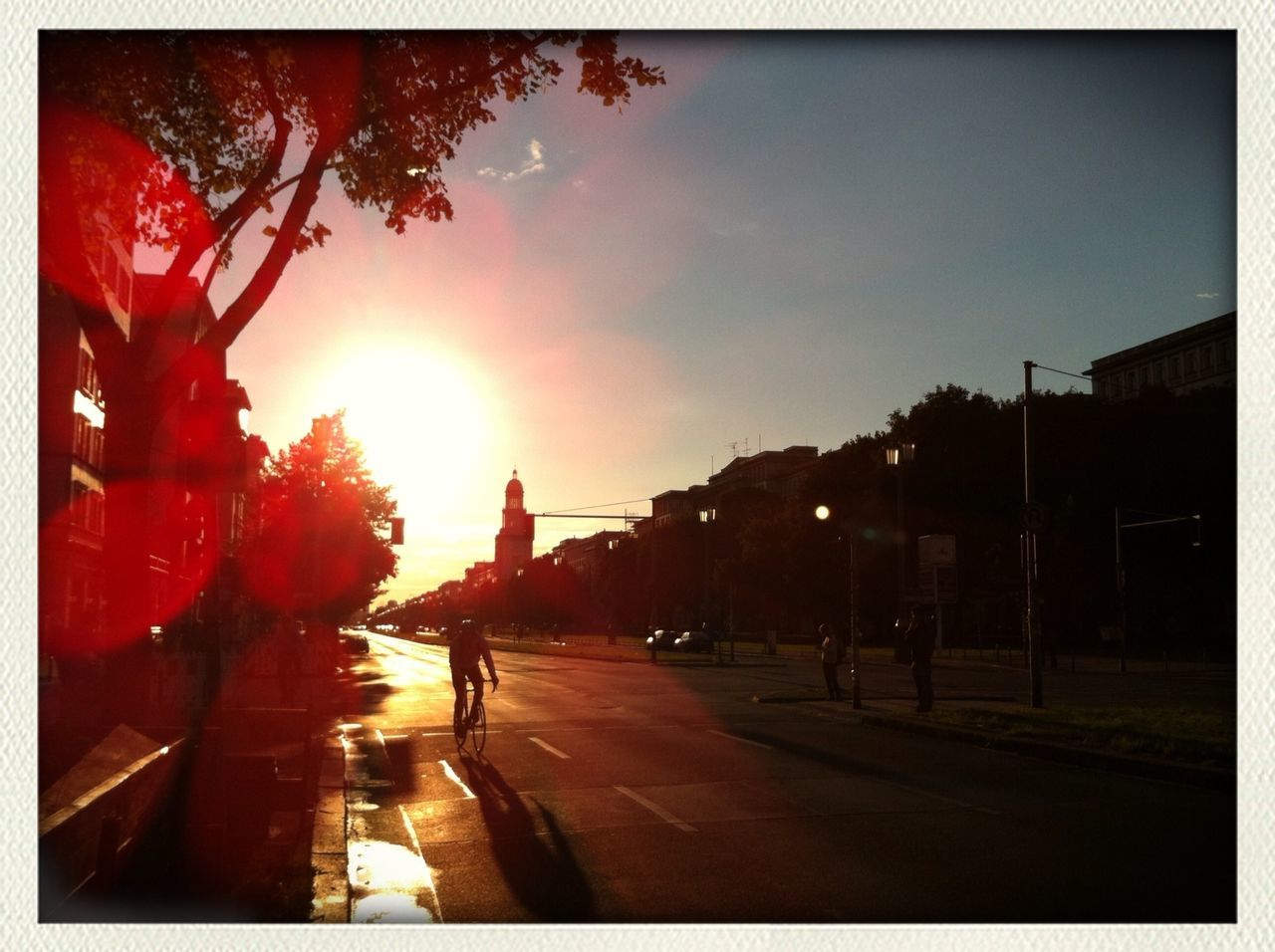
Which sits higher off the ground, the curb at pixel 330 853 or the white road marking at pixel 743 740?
the curb at pixel 330 853

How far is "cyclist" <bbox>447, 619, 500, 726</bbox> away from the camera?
52.6ft

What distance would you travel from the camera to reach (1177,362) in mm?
32500

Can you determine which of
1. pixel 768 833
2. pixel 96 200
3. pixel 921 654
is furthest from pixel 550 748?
pixel 96 200

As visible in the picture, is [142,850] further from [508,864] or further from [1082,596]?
[1082,596]

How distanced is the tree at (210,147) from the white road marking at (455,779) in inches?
155

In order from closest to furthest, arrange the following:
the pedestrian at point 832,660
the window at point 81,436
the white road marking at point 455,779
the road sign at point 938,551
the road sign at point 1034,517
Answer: the white road marking at point 455,779, the road sign at point 1034,517, the road sign at point 938,551, the pedestrian at point 832,660, the window at point 81,436

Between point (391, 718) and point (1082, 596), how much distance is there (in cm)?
3650

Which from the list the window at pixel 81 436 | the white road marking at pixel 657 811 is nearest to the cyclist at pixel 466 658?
the white road marking at pixel 657 811

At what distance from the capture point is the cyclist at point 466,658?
16.0 meters

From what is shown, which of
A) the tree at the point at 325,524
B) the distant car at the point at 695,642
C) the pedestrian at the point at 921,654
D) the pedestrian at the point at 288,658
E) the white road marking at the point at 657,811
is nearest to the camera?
the white road marking at the point at 657,811

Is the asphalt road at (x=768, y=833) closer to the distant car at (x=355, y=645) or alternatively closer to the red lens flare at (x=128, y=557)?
the red lens flare at (x=128, y=557)

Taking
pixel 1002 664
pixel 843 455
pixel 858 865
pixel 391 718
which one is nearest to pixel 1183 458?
pixel 1002 664

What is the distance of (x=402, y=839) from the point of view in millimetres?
9164

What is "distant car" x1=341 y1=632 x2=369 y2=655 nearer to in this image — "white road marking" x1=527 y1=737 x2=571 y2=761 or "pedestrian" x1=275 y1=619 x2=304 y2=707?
"pedestrian" x1=275 y1=619 x2=304 y2=707
